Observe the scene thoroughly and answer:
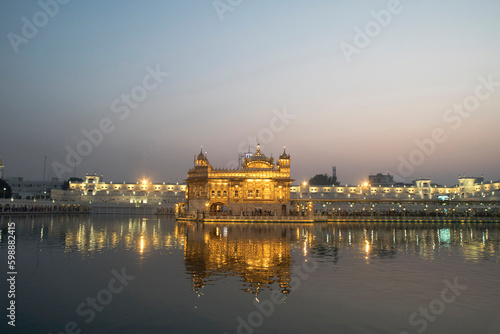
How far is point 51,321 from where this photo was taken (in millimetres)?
12016

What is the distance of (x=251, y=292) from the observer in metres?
15.4

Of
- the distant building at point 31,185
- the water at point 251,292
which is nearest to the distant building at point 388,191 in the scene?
the distant building at point 31,185

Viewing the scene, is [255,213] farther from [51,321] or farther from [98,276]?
[51,321]

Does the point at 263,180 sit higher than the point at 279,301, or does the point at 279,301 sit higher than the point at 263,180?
the point at 263,180

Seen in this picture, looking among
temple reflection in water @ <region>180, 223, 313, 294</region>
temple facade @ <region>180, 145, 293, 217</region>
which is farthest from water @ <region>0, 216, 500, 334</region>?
temple facade @ <region>180, 145, 293, 217</region>

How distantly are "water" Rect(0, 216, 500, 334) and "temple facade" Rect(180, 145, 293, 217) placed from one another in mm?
46085

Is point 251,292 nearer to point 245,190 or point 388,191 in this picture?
point 245,190

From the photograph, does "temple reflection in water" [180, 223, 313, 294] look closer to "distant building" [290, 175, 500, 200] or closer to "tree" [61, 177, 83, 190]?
"distant building" [290, 175, 500, 200]

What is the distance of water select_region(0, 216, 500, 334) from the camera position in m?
12.0

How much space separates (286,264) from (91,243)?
53.2 feet

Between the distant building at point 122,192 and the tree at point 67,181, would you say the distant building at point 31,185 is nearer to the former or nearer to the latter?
the tree at point 67,181

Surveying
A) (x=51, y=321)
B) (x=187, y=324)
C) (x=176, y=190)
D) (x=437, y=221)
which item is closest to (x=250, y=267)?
(x=187, y=324)

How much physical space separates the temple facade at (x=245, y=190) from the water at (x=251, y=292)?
46.1 m

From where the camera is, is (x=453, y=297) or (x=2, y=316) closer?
(x=2, y=316)
